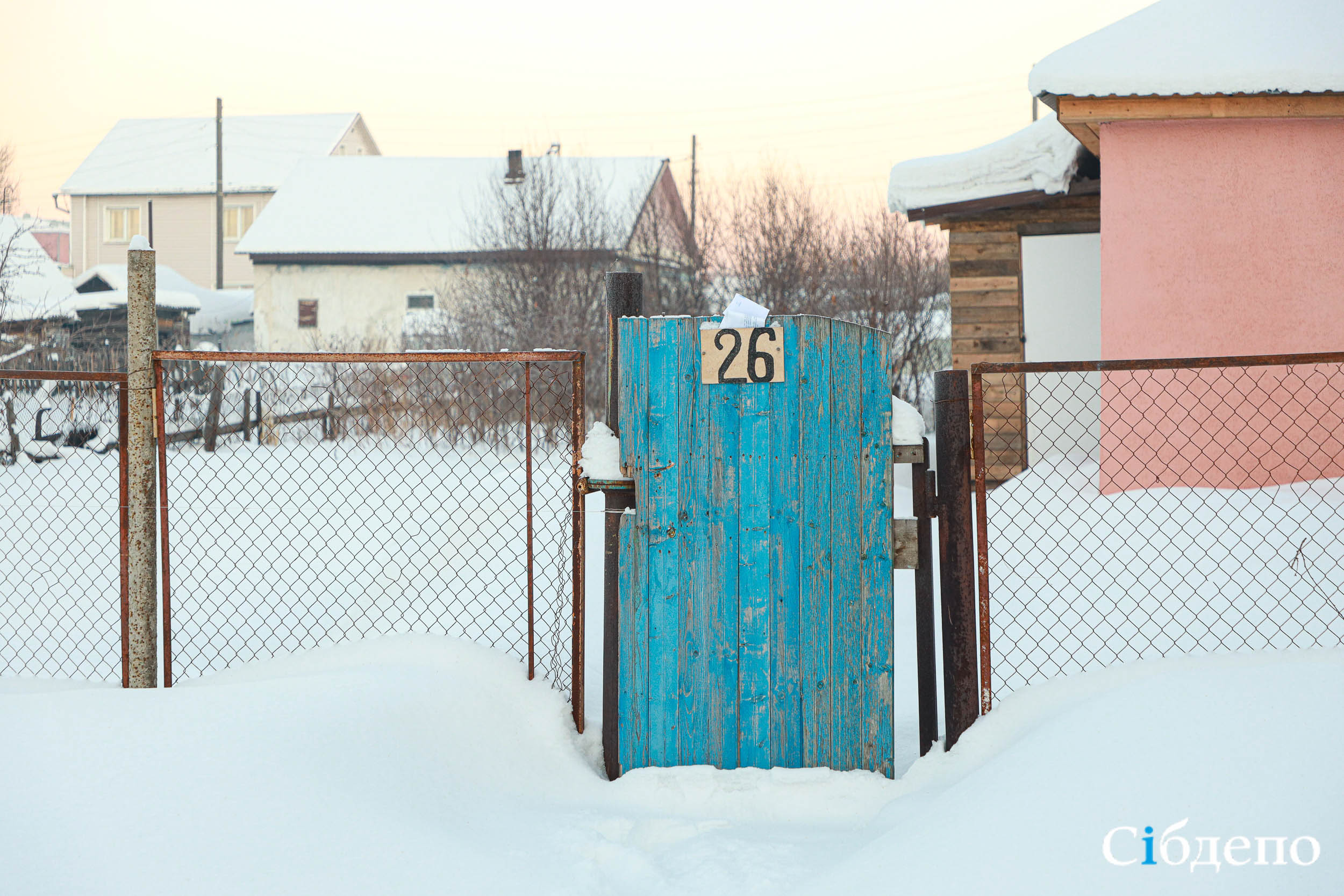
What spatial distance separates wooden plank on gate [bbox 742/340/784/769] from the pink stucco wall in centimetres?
427

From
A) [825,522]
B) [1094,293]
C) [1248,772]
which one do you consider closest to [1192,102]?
[1094,293]

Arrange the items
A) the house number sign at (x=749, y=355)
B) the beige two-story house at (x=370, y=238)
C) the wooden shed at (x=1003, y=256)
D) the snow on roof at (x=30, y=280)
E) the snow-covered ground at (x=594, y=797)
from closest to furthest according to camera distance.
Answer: the snow-covered ground at (x=594, y=797) < the house number sign at (x=749, y=355) < the wooden shed at (x=1003, y=256) < the snow on roof at (x=30, y=280) < the beige two-story house at (x=370, y=238)

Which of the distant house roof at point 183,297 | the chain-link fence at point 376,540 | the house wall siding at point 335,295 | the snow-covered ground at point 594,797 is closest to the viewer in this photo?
the snow-covered ground at point 594,797

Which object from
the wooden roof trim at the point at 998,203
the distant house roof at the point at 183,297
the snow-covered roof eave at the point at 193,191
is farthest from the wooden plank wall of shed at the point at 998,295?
the snow-covered roof eave at the point at 193,191

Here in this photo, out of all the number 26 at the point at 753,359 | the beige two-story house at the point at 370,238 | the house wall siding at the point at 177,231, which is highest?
the house wall siding at the point at 177,231

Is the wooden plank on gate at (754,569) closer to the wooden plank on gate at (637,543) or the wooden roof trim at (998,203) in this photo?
the wooden plank on gate at (637,543)

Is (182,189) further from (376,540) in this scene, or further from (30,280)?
(376,540)

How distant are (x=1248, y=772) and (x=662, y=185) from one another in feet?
85.2

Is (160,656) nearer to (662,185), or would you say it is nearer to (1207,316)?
(1207,316)

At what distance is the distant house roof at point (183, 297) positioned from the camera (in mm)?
25516

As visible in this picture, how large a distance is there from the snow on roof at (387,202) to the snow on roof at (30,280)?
4.47 metres

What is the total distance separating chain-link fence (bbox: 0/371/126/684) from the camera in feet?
16.5

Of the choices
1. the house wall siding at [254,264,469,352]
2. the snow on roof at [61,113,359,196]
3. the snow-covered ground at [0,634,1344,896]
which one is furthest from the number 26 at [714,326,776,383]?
the snow on roof at [61,113,359,196]

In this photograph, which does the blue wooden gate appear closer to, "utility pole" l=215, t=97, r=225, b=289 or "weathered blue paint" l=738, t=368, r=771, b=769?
"weathered blue paint" l=738, t=368, r=771, b=769
